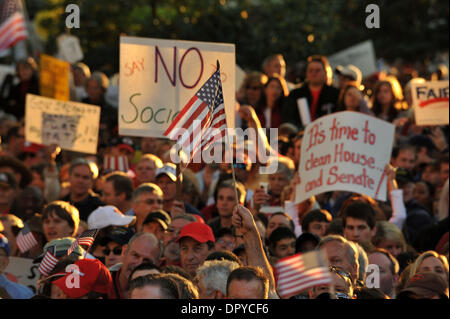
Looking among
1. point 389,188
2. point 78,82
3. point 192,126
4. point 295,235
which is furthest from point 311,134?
point 78,82

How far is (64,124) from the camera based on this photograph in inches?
518

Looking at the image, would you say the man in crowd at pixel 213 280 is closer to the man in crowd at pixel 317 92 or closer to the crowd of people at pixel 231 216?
the crowd of people at pixel 231 216

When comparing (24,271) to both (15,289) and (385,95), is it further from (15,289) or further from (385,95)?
(385,95)

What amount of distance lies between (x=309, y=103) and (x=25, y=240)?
503 centimetres

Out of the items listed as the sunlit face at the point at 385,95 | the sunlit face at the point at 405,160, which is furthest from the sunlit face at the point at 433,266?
the sunlit face at the point at 385,95

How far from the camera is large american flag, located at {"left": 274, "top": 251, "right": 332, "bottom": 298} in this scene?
17.2ft

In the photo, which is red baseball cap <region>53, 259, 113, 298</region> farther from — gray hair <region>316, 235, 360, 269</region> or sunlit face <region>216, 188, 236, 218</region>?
sunlit face <region>216, 188, 236, 218</region>

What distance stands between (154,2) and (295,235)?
55.0ft

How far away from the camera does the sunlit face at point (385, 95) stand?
47.0 ft

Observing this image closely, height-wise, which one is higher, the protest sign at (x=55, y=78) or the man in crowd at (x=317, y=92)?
the protest sign at (x=55, y=78)

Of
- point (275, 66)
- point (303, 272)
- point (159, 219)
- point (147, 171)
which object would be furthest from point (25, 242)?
point (275, 66)

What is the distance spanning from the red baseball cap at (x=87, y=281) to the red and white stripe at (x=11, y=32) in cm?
1240

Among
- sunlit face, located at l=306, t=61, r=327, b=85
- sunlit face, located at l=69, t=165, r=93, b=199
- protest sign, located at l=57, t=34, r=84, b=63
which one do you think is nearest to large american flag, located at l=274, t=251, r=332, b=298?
sunlit face, located at l=69, t=165, r=93, b=199

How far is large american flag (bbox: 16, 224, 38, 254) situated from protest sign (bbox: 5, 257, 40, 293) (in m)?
0.50
